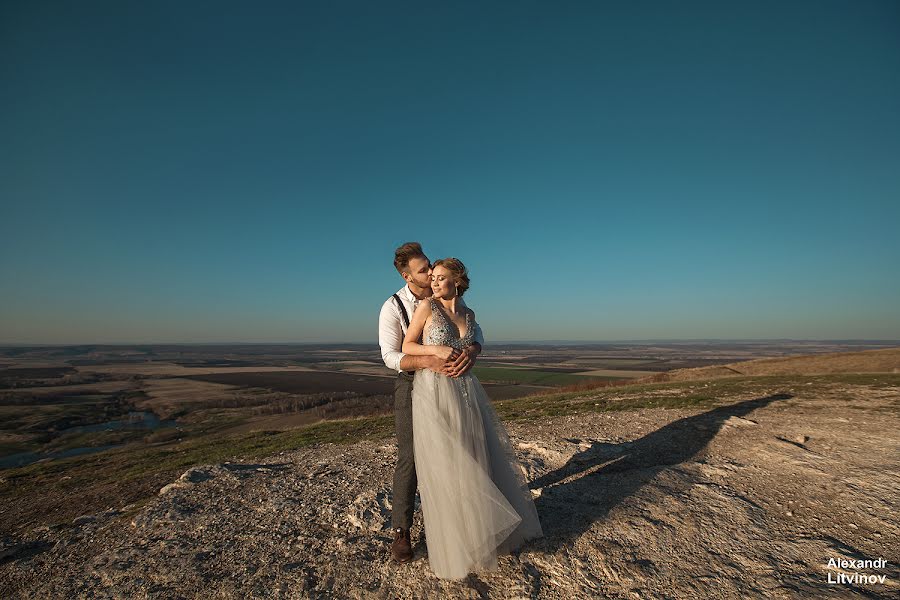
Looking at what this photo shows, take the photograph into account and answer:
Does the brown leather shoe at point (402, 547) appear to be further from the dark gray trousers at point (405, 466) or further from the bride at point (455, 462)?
the bride at point (455, 462)

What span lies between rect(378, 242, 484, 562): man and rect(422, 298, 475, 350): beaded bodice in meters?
0.11

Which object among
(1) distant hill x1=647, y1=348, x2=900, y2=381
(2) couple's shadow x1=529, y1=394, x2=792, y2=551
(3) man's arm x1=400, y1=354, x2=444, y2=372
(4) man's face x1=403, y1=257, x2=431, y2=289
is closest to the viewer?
(3) man's arm x1=400, y1=354, x2=444, y2=372

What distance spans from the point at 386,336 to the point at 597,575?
292 cm

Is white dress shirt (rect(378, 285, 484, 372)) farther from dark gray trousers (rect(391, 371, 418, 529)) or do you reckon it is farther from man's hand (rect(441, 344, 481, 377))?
man's hand (rect(441, 344, 481, 377))

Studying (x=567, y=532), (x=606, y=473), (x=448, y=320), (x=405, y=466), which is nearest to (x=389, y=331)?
(x=448, y=320)

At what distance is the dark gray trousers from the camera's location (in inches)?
150

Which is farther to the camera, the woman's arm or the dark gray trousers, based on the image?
the dark gray trousers

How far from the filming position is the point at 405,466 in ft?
12.6

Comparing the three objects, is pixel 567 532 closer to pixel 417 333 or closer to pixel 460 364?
pixel 460 364

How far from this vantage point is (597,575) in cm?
348

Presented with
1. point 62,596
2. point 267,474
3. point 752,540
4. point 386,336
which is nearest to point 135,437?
point 267,474

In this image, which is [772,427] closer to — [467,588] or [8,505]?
[467,588]

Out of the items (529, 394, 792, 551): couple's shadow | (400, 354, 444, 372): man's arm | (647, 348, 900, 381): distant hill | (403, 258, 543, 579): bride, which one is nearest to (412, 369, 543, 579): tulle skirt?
(403, 258, 543, 579): bride

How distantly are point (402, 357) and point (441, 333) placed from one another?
0.44 metres
